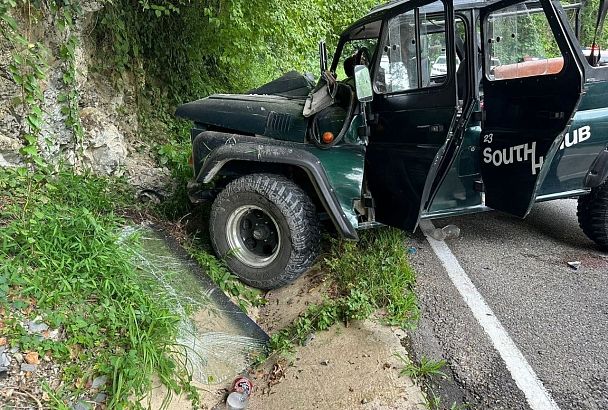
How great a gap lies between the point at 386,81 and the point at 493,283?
1.73 m

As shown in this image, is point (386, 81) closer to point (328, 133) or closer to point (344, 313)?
point (328, 133)

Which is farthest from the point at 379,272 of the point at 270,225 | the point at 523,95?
the point at 523,95

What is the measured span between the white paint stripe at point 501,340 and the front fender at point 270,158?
0.94m

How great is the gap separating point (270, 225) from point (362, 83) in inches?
51.6

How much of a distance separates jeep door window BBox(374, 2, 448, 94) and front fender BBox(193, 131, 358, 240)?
0.80m

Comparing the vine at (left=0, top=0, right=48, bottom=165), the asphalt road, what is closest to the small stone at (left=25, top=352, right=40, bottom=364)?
the vine at (left=0, top=0, right=48, bottom=165)

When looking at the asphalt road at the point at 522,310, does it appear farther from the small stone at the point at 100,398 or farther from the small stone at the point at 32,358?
the small stone at the point at 32,358

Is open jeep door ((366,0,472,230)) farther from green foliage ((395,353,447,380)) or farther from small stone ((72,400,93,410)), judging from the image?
A: small stone ((72,400,93,410))

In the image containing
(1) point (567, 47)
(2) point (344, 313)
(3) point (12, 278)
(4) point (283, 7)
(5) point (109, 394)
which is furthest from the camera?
(4) point (283, 7)

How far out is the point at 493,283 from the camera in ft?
12.1

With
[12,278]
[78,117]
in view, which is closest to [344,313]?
[12,278]

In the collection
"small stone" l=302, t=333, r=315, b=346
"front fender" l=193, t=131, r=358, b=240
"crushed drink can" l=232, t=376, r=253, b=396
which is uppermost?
"front fender" l=193, t=131, r=358, b=240

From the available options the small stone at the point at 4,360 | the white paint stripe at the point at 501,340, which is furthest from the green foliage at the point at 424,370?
the small stone at the point at 4,360

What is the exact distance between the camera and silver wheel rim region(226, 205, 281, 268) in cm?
386
